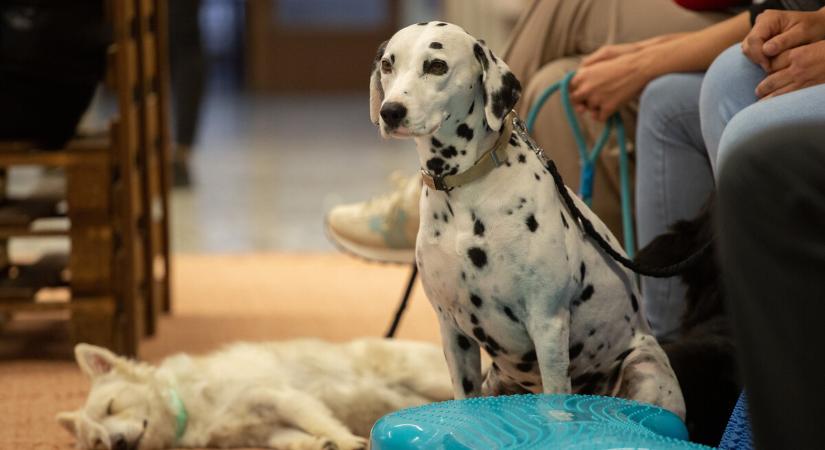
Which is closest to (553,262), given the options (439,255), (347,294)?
(439,255)

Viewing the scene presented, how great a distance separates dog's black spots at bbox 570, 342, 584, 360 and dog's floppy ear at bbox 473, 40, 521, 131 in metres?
0.30

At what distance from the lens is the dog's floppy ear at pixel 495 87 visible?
141 centimetres

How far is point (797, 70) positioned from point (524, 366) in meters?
0.57

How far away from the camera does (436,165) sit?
1.45 metres

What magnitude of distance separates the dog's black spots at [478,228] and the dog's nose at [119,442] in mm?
823

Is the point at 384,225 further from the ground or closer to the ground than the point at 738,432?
closer to the ground

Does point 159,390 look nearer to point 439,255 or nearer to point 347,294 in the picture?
point 439,255

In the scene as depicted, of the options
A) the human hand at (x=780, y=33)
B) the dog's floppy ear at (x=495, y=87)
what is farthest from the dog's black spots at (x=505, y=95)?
the human hand at (x=780, y=33)

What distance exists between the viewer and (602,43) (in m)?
2.31

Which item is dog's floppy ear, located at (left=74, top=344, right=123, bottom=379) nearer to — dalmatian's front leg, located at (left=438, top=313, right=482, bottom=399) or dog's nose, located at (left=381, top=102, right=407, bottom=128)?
dalmatian's front leg, located at (left=438, top=313, right=482, bottom=399)

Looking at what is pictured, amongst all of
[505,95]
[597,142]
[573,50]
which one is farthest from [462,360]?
[573,50]

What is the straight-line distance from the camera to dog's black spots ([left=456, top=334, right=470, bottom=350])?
1.52 m

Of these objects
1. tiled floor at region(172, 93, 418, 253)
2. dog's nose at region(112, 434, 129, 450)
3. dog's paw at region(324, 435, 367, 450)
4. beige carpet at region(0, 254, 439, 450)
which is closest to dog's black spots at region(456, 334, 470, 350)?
dog's paw at region(324, 435, 367, 450)

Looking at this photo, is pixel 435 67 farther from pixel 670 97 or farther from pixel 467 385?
pixel 670 97
